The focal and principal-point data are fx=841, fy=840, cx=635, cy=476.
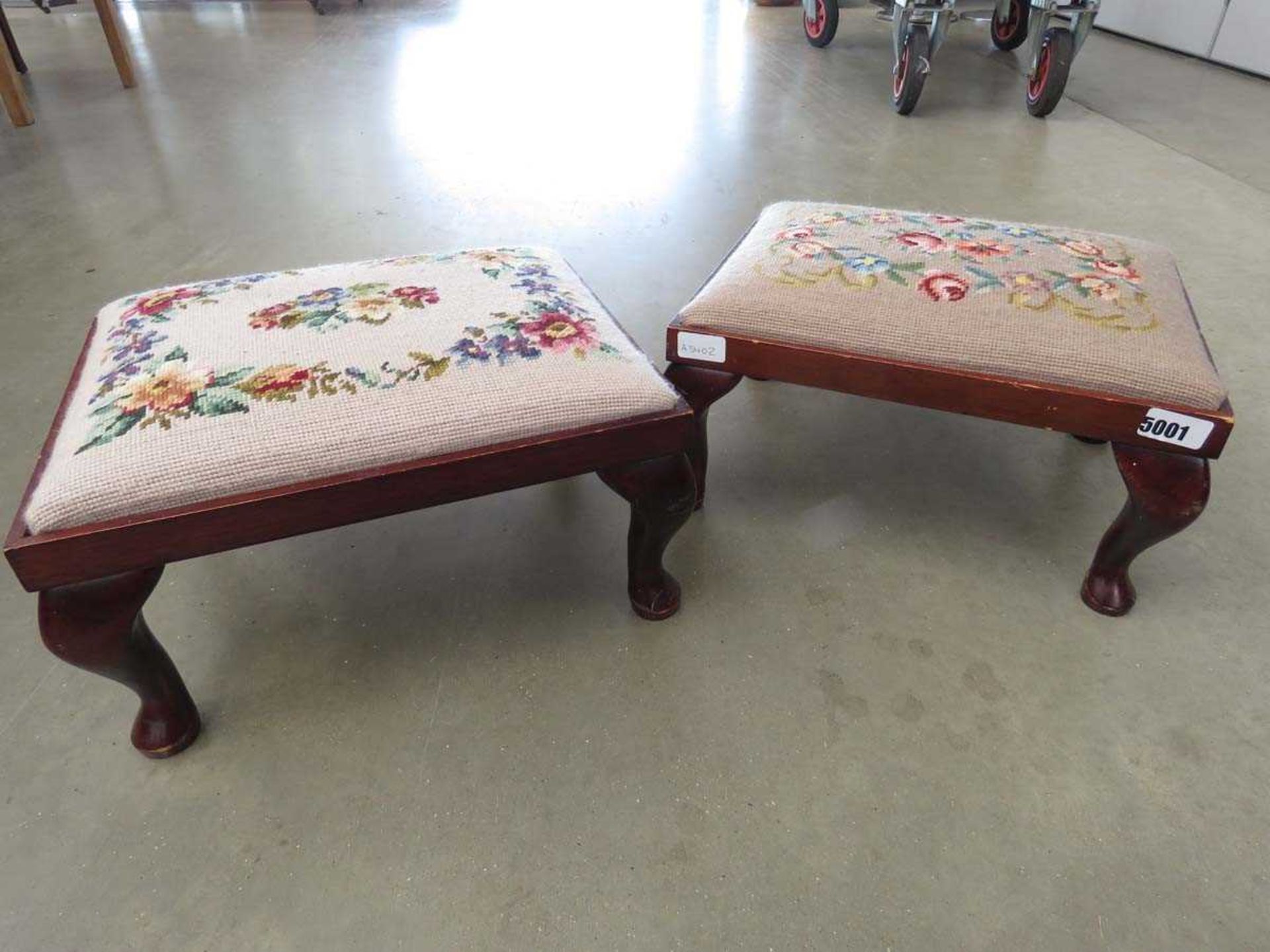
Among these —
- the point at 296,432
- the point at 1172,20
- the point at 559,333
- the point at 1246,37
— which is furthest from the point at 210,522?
the point at 1172,20

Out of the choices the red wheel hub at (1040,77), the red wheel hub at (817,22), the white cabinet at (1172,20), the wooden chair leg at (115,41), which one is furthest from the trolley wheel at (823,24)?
the wooden chair leg at (115,41)

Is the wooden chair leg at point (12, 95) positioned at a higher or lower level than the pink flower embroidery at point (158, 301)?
lower

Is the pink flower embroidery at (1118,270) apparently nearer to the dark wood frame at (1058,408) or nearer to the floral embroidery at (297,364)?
the dark wood frame at (1058,408)

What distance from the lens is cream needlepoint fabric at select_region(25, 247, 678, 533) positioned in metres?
0.77

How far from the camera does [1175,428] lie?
93 centimetres

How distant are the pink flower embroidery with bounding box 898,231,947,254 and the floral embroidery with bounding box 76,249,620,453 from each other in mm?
466

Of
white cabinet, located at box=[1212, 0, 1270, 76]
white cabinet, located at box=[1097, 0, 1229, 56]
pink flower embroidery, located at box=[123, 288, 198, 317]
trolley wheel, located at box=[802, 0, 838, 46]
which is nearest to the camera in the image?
pink flower embroidery, located at box=[123, 288, 198, 317]

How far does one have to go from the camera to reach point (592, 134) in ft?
9.78

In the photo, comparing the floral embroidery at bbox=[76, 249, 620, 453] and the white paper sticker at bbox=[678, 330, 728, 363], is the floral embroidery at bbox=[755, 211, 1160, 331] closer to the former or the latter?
the white paper sticker at bbox=[678, 330, 728, 363]

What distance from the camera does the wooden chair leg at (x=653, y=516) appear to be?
3.10 feet

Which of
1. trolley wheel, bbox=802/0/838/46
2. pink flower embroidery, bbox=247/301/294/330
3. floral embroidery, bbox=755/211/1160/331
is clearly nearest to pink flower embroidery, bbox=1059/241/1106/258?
floral embroidery, bbox=755/211/1160/331

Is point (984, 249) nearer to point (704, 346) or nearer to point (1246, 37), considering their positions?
point (704, 346)

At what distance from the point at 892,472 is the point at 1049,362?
414 mm

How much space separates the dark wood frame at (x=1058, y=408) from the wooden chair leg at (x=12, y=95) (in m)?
3.02
